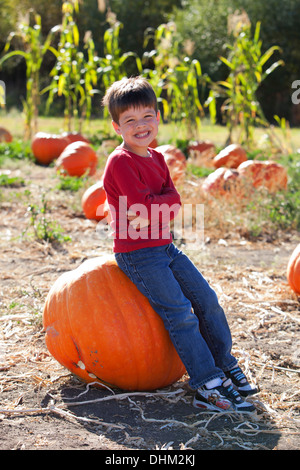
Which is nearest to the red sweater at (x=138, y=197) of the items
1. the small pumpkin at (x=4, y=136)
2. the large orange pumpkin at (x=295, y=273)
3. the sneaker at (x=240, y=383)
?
the sneaker at (x=240, y=383)

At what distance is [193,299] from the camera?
9.31 feet

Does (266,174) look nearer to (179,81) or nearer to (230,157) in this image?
(230,157)

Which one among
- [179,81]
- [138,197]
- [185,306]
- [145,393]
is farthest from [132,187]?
[179,81]

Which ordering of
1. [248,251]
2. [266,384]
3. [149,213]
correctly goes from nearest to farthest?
[149,213], [266,384], [248,251]

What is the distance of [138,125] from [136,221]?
451mm

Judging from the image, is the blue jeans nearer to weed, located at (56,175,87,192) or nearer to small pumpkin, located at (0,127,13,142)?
weed, located at (56,175,87,192)

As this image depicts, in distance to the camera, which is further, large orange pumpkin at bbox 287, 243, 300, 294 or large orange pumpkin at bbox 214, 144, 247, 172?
large orange pumpkin at bbox 214, 144, 247, 172

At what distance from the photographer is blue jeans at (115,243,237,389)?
269 cm

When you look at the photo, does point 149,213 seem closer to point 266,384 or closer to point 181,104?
point 266,384

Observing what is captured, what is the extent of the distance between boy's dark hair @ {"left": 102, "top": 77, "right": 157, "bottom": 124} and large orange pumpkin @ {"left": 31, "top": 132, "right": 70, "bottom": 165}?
20.5 feet

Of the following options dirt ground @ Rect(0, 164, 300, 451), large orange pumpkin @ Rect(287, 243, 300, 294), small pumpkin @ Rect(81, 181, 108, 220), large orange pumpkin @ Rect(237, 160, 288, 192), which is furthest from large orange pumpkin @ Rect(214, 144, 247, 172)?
large orange pumpkin @ Rect(287, 243, 300, 294)

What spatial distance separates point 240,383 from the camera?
2797mm

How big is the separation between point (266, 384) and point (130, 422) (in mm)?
810
